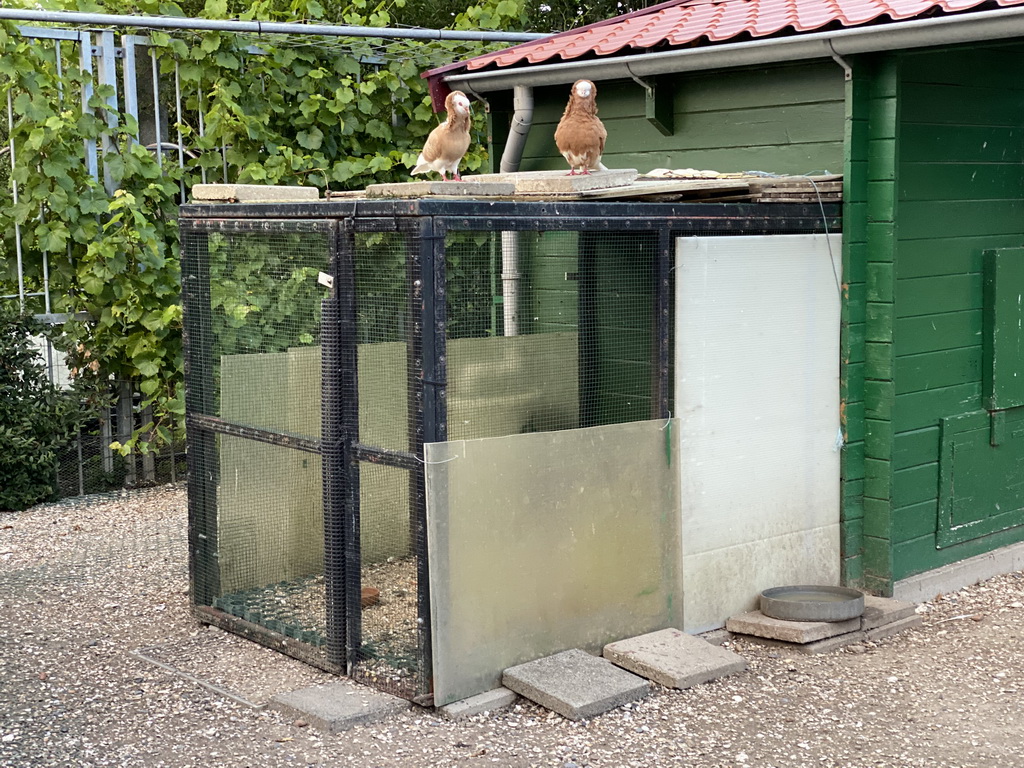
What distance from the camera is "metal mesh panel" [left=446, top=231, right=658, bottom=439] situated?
501 centimetres

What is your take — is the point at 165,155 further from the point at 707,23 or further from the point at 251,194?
the point at 707,23

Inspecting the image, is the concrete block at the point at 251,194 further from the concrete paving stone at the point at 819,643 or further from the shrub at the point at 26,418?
the shrub at the point at 26,418

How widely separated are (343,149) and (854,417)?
4.53m

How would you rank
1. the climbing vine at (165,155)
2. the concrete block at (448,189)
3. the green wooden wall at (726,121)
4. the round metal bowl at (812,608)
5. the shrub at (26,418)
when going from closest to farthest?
the concrete block at (448,189) < the round metal bowl at (812,608) < the green wooden wall at (726,121) < the shrub at (26,418) < the climbing vine at (165,155)

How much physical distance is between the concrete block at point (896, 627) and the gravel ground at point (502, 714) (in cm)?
5

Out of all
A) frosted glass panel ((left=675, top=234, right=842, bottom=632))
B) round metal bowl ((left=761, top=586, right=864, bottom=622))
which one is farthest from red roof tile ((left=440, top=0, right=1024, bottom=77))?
round metal bowl ((left=761, top=586, right=864, bottom=622))

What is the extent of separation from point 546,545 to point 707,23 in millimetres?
2877

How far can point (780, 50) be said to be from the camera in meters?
5.57

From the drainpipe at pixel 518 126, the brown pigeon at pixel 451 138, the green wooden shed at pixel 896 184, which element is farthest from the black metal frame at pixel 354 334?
the drainpipe at pixel 518 126

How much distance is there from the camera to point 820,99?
5.75 metres

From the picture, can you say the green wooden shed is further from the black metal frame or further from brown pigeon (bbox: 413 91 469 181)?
brown pigeon (bbox: 413 91 469 181)

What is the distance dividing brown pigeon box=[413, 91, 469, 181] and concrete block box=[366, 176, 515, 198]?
364 millimetres

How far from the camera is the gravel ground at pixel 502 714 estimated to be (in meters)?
4.18

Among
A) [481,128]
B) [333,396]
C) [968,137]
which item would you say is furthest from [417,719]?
[481,128]
